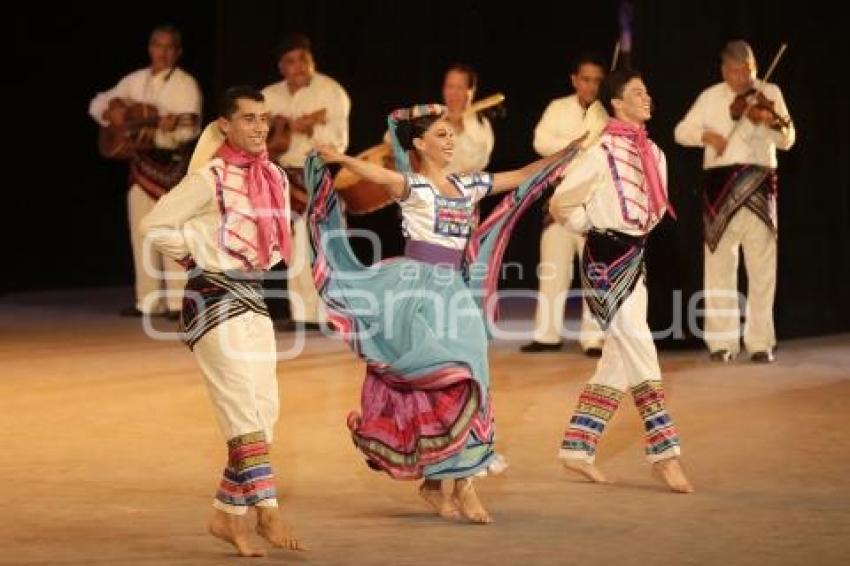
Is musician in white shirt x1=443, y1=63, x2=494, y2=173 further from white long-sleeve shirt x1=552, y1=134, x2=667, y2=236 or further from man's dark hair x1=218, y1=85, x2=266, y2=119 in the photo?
man's dark hair x1=218, y1=85, x2=266, y2=119

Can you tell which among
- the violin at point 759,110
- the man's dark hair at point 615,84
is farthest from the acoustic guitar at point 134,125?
the man's dark hair at point 615,84

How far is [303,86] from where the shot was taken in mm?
10836

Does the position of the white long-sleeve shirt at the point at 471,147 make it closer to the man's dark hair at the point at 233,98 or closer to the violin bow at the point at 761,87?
the violin bow at the point at 761,87

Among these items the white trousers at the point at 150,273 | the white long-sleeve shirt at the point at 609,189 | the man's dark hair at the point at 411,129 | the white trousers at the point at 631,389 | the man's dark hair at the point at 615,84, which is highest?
the man's dark hair at the point at 615,84

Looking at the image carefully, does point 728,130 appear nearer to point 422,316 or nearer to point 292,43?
point 292,43

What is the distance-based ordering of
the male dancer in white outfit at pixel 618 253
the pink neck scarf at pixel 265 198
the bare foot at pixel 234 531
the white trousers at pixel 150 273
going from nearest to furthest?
the bare foot at pixel 234 531 < the pink neck scarf at pixel 265 198 < the male dancer in white outfit at pixel 618 253 < the white trousers at pixel 150 273

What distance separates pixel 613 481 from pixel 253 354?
1.64 metres

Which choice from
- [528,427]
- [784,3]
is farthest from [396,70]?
[528,427]

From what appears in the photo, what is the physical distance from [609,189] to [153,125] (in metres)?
5.33

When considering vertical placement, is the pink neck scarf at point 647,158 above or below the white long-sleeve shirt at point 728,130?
above

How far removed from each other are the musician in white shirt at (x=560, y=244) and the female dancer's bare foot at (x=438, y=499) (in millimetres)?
3823

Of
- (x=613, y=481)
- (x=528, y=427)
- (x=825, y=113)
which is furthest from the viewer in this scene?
(x=825, y=113)

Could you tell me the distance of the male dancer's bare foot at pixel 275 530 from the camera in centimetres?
561

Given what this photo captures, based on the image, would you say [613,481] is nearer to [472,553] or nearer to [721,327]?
[472,553]
